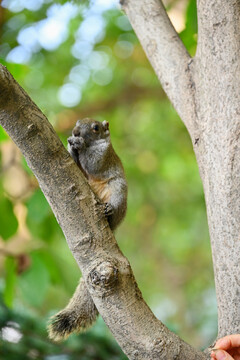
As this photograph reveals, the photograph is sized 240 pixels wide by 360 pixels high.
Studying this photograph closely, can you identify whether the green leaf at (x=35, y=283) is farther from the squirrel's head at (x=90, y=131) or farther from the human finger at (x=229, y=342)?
the human finger at (x=229, y=342)

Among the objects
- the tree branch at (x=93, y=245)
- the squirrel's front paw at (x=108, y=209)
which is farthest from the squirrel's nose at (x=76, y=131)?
the tree branch at (x=93, y=245)

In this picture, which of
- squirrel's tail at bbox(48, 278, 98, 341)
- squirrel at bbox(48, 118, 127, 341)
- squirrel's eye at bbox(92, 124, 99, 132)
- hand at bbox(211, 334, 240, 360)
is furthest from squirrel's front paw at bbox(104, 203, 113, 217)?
hand at bbox(211, 334, 240, 360)

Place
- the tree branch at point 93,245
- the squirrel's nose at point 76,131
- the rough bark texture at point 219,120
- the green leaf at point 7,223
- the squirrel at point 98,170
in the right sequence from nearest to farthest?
1. the tree branch at point 93,245
2. the rough bark texture at point 219,120
3. the squirrel at point 98,170
4. the squirrel's nose at point 76,131
5. the green leaf at point 7,223

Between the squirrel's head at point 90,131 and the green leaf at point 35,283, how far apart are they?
0.43 metres

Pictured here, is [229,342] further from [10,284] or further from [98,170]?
[10,284]

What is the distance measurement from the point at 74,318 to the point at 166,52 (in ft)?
2.34

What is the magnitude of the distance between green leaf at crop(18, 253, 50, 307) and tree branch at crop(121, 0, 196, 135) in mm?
676

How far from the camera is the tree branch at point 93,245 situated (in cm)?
82

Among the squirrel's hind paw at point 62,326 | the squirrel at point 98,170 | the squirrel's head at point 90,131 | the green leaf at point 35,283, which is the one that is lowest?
the squirrel's hind paw at point 62,326


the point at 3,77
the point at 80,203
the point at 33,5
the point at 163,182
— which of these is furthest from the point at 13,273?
the point at 163,182

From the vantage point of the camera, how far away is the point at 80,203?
0.86m

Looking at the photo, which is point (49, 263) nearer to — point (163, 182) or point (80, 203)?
point (80, 203)

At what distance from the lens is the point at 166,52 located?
1.22m

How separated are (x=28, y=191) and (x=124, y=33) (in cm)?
121
